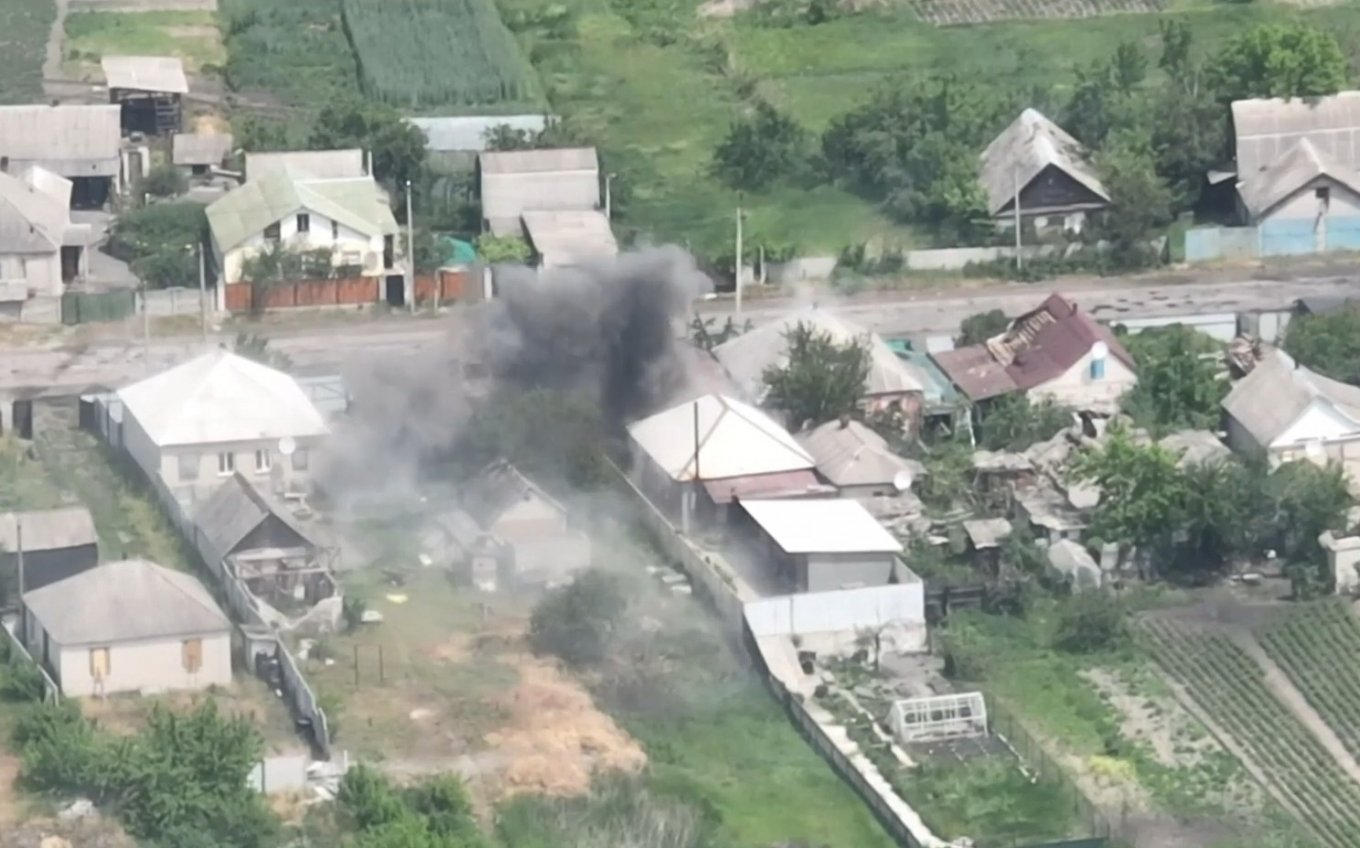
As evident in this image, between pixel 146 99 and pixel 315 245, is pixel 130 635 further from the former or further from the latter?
pixel 146 99

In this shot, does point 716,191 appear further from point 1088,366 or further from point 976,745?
point 976,745

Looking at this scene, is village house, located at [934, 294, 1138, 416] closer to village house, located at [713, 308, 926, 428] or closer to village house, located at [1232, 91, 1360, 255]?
village house, located at [713, 308, 926, 428]

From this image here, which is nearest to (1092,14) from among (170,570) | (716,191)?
(716,191)

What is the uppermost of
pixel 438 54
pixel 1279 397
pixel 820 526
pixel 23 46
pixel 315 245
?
pixel 23 46

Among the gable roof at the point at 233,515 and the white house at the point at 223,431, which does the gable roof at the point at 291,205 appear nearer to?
the white house at the point at 223,431

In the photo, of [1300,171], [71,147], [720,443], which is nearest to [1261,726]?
[720,443]

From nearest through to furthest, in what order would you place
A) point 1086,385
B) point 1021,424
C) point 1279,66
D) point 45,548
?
point 45,548 → point 1021,424 → point 1086,385 → point 1279,66

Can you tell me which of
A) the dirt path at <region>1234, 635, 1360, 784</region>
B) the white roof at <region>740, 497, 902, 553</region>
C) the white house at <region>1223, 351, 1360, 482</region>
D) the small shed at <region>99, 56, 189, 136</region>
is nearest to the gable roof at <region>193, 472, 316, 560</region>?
the white roof at <region>740, 497, 902, 553</region>
